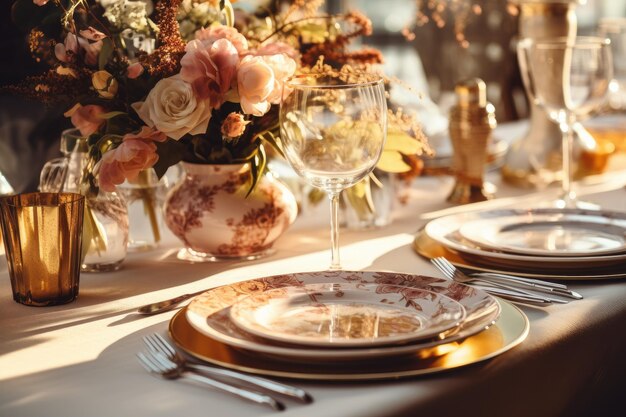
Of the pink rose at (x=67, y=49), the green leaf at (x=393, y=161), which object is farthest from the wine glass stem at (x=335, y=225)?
the pink rose at (x=67, y=49)

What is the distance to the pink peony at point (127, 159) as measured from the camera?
1124 mm

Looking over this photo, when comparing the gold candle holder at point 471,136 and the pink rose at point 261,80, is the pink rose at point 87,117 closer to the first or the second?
the pink rose at point 261,80

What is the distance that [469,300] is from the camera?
908mm

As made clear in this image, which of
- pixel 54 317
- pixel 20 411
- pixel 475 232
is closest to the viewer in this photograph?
pixel 20 411

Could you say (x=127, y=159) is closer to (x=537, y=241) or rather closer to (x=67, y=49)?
(x=67, y=49)

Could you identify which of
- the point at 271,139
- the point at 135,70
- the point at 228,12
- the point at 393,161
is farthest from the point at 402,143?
the point at 135,70

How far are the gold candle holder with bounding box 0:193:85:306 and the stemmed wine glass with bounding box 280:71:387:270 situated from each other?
0.84 ft

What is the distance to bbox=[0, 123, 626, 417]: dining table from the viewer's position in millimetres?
742

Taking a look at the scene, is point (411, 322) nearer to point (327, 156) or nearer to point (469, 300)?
point (469, 300)

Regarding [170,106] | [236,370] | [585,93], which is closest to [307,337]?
[236,370]

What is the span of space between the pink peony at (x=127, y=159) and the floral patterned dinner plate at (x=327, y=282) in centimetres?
24

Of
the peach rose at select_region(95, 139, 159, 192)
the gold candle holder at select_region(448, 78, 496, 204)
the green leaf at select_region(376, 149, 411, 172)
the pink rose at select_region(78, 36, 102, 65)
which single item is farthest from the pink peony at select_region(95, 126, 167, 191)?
the gold candle holder at select_region(448, 78, 496, 204)

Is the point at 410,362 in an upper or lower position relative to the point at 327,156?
lower

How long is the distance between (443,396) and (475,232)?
1.77 ft
